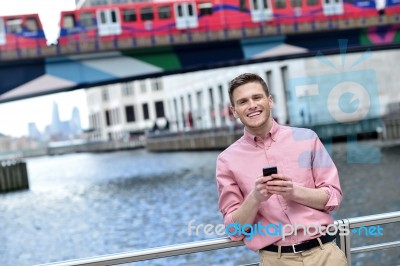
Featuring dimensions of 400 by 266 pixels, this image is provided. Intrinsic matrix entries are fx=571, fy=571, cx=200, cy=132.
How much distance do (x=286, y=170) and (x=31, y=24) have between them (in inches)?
938

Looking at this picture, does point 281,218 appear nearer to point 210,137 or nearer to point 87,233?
point 87,233

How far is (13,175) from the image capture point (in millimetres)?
28781

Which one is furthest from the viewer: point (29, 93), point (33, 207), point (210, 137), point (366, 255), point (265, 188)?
point (210, 137)

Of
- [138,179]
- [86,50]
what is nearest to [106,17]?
[86,50]

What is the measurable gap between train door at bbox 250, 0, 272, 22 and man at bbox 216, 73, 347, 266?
2420 centimetres

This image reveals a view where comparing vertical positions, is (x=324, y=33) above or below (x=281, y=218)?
above

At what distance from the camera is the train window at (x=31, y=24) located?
24.3 meters

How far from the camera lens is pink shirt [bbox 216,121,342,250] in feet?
8.21

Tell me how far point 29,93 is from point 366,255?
18146 millimetres

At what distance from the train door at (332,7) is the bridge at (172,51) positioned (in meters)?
0.44

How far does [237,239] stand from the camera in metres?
2.66

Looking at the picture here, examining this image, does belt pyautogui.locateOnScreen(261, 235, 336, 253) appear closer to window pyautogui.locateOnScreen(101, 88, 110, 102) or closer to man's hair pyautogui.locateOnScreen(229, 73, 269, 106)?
man's hair pyautogui.locateOnScreen(229, 73, 269, 106)

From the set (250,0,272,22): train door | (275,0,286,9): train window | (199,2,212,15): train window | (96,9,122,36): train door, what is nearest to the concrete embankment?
(199,2,212,15): train window

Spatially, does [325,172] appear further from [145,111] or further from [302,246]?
[145,111]
